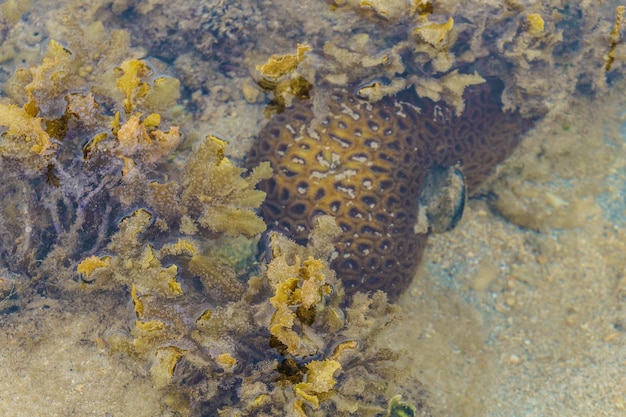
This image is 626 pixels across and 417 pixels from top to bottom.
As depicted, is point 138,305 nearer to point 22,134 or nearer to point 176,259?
point 176,259

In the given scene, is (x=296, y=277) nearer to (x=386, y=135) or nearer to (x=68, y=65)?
(x=386, y=135)

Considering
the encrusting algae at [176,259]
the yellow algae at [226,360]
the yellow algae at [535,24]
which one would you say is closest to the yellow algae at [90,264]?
the encrusting algae at [176,259]

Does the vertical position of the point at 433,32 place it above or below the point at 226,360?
above

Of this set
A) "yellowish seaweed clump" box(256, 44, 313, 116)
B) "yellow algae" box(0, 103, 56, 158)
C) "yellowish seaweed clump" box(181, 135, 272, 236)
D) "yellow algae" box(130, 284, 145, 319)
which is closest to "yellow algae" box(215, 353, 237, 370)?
"yellow algae" box(130, 284, 145, 319)

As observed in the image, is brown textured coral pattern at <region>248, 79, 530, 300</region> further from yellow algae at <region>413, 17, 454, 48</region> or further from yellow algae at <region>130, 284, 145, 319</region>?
yellow algae at <region>130, 284, 145, 319</region>

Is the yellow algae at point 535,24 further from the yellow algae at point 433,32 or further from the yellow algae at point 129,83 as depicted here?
the yellow algae at point 129,83

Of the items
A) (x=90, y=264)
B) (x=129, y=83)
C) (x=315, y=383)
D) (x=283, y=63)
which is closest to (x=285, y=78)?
(x=283, y=63)
